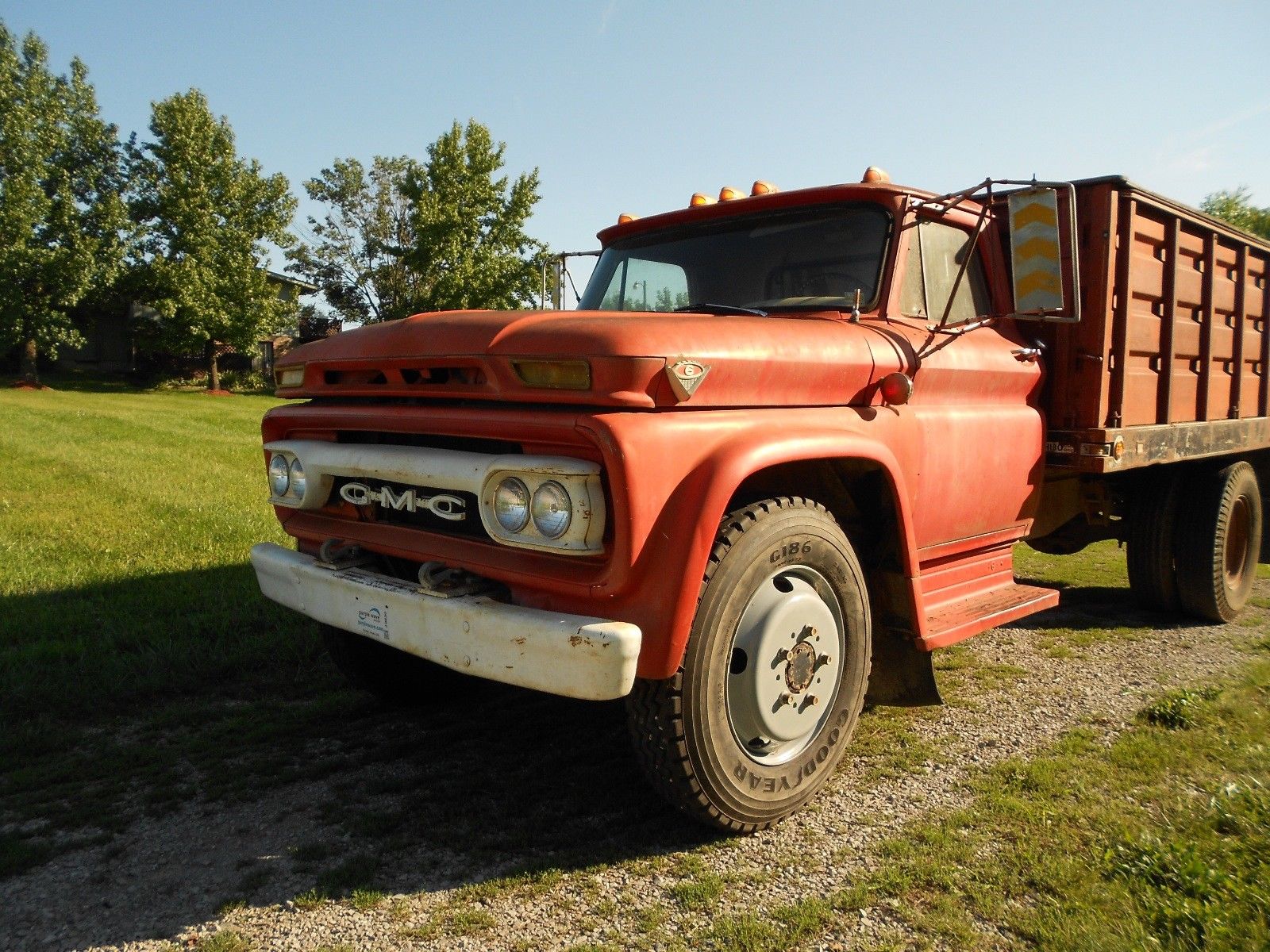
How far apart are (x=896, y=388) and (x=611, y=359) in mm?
1348

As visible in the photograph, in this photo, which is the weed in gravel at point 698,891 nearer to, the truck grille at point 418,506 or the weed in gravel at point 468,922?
the weed in gravel at point 468,922

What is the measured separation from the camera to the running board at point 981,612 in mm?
3467

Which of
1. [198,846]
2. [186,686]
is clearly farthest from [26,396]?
[198,846]

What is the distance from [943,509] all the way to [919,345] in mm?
659

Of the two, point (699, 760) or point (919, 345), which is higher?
point (919, 345)

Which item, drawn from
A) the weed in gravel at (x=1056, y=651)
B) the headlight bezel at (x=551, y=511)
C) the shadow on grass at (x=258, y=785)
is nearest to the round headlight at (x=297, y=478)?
the shadow on grass at (x=258, y=785)

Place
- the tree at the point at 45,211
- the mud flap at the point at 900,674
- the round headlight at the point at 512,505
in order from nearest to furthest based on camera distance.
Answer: the round headlight at the point at 512,505 < the mud flap at the point at 900,674 < the tree at the point at 45,211

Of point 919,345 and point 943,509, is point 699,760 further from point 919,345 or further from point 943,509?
point 919,345

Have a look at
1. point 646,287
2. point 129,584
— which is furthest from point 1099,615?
point 129,584

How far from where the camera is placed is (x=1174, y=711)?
3.89m

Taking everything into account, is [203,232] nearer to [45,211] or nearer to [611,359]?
[45,211]

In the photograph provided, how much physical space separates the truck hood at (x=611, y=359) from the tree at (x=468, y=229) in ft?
96.7

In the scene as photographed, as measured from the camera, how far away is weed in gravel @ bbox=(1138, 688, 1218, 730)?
385cm

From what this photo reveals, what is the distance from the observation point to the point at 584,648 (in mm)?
2400
